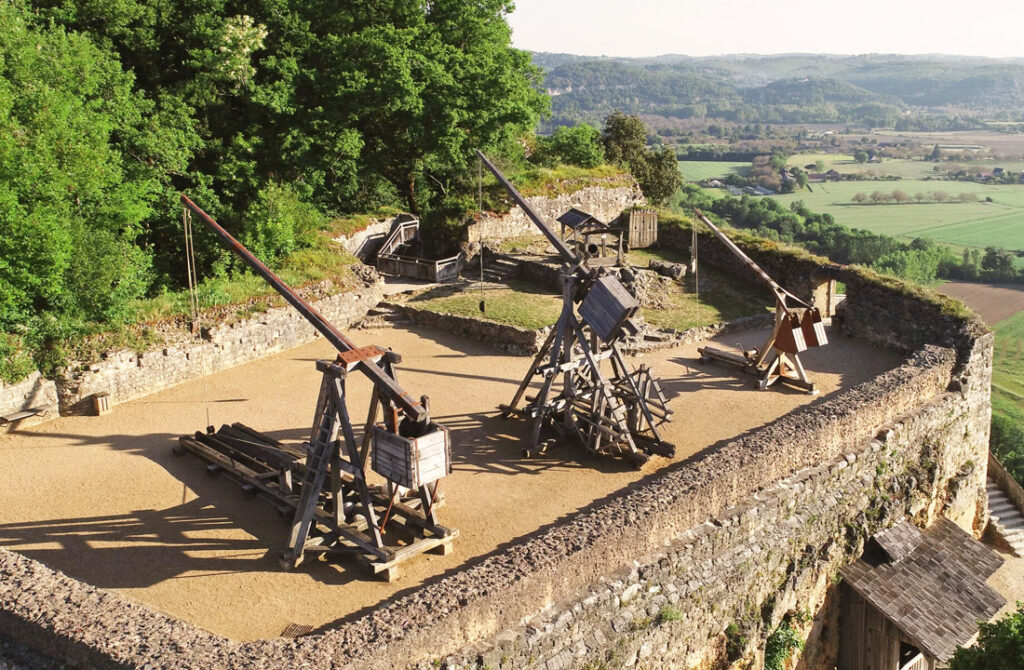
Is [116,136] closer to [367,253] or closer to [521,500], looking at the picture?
[367,253]

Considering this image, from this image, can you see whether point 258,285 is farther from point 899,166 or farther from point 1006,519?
point 899,166

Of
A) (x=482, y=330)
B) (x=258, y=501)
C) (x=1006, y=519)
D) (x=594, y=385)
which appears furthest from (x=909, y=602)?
(x=482, y=330)

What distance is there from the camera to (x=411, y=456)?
10859 mm

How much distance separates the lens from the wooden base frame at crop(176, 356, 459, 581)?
38.0ft

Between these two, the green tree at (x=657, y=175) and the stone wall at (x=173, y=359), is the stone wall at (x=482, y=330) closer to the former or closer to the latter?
the stone wall at (x=173, y=359)

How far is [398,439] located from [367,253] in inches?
684

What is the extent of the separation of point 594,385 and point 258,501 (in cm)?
608

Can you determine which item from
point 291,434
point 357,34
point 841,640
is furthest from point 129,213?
point 841,640

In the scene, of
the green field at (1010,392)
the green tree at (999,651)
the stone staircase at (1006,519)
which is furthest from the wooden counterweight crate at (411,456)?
the green field at (1010,392)

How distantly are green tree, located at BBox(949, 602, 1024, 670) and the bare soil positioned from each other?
45.1m

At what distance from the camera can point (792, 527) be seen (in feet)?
44.1

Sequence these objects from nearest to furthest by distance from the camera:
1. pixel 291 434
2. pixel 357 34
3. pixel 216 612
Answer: pixel 216 612
pixel 291 434
pixel 357 34

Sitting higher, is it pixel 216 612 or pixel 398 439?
pixel 398 439

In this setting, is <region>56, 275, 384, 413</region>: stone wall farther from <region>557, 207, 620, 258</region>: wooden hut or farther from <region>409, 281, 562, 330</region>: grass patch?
<region>557, 207, 620, 258</region>: wooden hut
